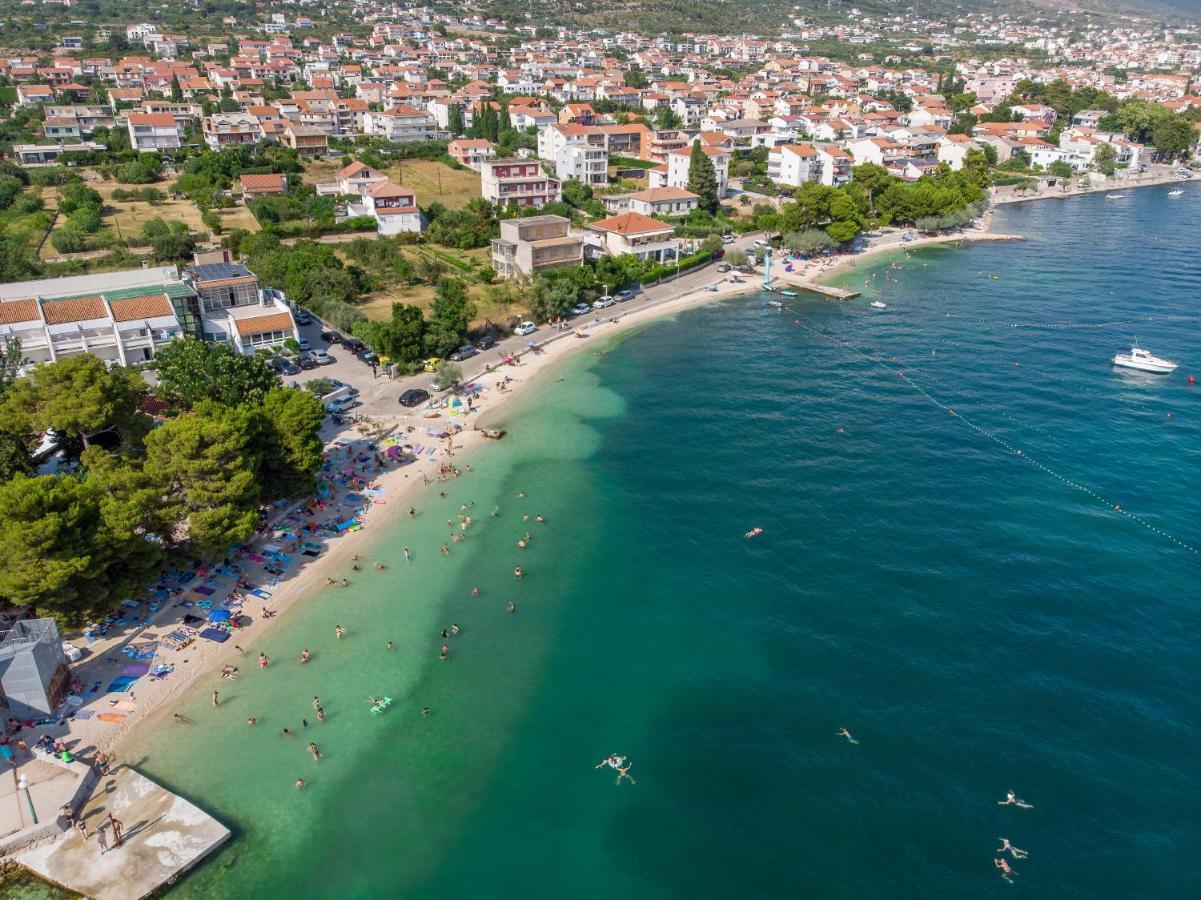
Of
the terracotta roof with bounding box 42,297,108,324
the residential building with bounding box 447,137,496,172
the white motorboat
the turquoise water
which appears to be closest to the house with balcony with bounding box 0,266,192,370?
the terracotta roof with bounding box 42,297,108,324

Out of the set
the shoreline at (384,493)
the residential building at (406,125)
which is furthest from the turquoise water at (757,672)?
the residential building at (406,125)

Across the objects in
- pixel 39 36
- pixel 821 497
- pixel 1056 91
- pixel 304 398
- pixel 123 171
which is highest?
pixel 39 36

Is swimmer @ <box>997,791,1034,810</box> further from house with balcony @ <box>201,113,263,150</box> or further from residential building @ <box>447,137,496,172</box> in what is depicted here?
house with balcony @ <box>201,113,263,150</box>

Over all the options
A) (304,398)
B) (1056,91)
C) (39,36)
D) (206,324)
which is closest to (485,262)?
(206,324)

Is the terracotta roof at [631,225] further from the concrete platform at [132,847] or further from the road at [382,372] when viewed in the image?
the concrete platform at [132,847]

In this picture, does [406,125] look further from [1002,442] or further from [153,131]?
[1002,442]

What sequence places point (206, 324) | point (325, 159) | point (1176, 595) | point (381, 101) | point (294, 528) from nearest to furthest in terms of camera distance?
1. point (1176, 595)
2. point (294, 528)
3. point (206, 324)
4. point (325, 159)
5. point (381, 101)

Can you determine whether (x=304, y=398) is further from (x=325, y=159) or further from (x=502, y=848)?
(x=325, y=159)
